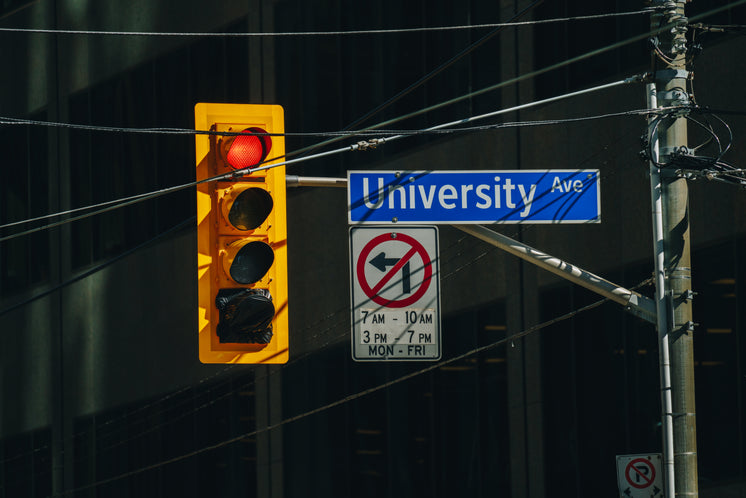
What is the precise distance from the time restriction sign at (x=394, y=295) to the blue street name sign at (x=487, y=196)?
0.29 meters

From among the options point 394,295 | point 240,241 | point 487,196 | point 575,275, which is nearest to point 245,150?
point 240,241

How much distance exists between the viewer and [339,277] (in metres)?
22.2

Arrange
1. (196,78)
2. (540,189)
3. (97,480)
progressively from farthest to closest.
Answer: (97,480)
(196,78)
(540,189)

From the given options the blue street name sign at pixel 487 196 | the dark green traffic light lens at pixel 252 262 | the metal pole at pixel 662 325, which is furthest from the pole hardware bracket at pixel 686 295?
the dark green traffic light lens at pixel 252 262

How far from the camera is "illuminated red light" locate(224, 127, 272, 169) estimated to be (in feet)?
26.2

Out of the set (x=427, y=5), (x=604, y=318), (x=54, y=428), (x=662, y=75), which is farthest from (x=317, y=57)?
(x=662, y=75)

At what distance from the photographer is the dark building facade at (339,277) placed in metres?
18.8

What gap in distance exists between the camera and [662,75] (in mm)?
9852

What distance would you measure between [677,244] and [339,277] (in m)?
12.9

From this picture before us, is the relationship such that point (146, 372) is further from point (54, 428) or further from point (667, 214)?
point (667, 214)

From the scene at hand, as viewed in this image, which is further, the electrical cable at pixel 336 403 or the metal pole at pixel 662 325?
the electrical cable at pixel 336 403

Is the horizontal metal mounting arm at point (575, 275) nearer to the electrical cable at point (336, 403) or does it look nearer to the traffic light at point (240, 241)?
the traffic light at point (240, 241)

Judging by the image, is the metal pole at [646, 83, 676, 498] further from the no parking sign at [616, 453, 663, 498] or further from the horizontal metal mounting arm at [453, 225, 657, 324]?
the no parking sign at [616, 453, 663, 498]

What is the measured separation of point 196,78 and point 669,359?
17063 mm
